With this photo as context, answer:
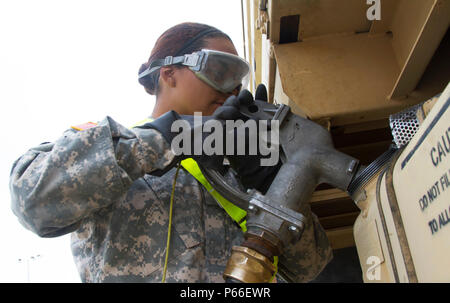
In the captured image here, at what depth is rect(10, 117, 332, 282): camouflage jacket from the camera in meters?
0.96

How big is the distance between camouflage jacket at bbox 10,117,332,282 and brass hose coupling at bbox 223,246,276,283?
25cm

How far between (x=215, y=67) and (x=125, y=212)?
0.74 meters

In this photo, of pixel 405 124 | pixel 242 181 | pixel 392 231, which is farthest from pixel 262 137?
pixel 392 231

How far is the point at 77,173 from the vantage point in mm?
970

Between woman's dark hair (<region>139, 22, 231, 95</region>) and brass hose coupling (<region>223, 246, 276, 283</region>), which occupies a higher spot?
woman's dark hair (<region>139, 22, 231, 95</region>)

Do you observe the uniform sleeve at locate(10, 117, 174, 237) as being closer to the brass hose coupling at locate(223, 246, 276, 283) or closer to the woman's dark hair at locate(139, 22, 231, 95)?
the brass hose coupling at locate(223, 246, 276, 283)

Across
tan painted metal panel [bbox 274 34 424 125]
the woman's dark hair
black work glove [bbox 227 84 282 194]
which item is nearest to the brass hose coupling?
black work glove [bbox 227 84 282 194]

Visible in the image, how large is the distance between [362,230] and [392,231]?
0.51 feet

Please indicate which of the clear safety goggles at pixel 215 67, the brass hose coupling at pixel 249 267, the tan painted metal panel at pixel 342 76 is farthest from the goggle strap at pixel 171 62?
the brass hose coupling at pixel 249 267

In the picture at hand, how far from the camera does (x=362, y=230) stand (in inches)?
32.6

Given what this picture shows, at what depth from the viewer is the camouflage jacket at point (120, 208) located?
0.96 meters

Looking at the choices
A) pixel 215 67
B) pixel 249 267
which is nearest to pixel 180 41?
pixel 215 67

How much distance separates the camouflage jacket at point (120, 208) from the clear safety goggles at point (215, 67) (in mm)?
451
